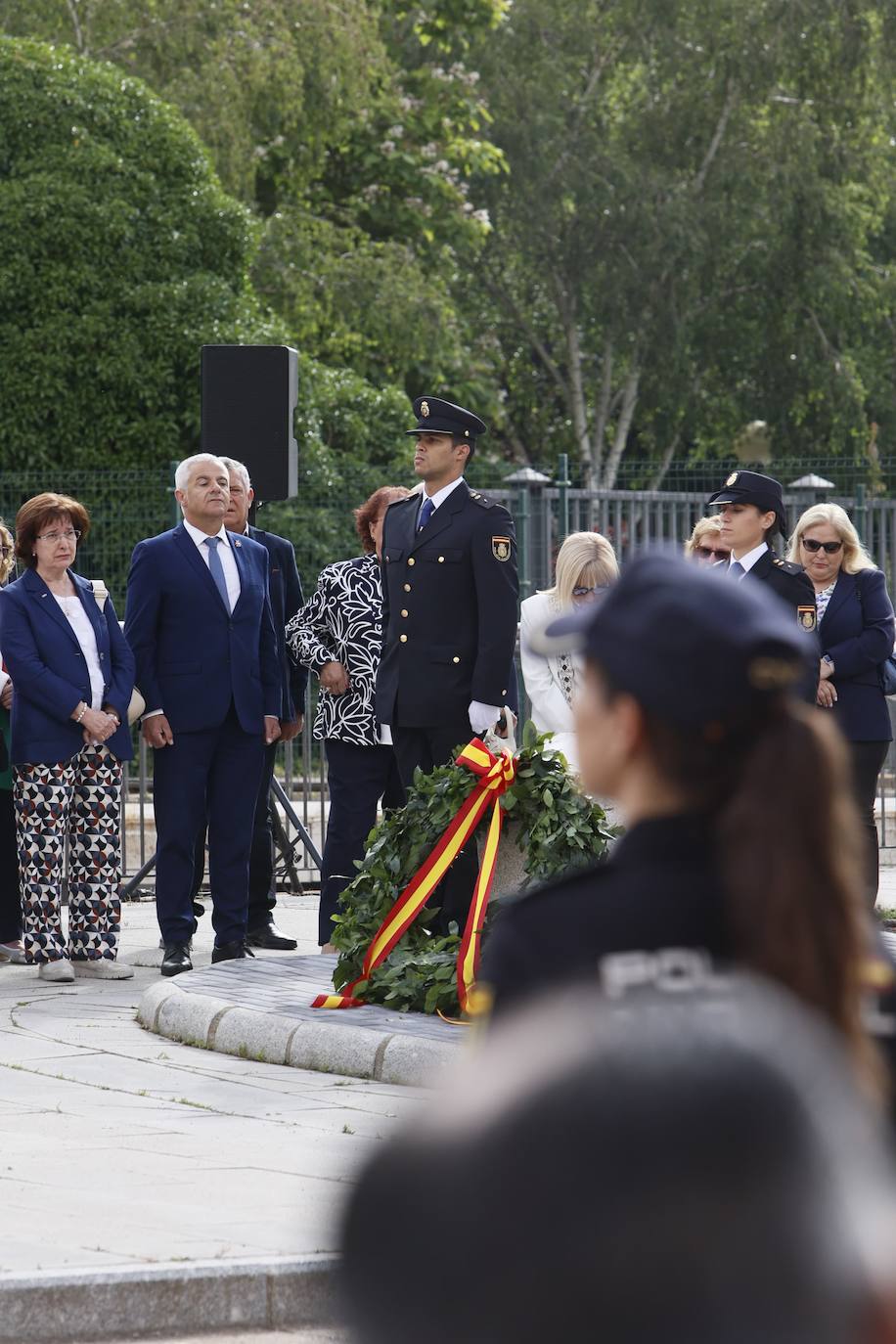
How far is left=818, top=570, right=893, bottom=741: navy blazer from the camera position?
9477 millimetres

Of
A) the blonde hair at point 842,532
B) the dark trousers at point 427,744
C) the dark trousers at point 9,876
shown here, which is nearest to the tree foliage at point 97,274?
the dark trousers at point 9,876

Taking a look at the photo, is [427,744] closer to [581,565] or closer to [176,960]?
[581,565]

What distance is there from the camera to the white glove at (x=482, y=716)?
28.6 ft

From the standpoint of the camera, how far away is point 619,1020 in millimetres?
1224

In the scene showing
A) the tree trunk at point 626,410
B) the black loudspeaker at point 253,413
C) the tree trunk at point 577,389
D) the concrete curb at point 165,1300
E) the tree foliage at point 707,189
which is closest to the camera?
the concrete curb at point 165,1300

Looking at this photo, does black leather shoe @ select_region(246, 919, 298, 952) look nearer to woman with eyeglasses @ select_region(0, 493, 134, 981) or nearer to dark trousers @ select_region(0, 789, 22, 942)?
woman with eyeglasses @ select_region(0, 493, 134, 981)

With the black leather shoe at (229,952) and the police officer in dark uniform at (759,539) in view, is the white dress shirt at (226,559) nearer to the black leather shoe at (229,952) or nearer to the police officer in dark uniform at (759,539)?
the black leather shoe at (229,952)

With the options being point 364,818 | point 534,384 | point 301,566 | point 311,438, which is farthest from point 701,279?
point 364,818

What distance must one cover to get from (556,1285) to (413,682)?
7.73m

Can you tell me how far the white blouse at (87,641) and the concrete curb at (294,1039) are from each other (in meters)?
1.60

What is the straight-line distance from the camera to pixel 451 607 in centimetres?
890

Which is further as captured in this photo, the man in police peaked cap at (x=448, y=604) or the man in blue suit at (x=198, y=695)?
the man in blue suit at (x=198, y=695)

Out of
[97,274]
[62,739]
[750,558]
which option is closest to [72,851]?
[62,739]

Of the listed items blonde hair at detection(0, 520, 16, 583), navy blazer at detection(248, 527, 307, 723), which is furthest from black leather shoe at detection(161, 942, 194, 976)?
blonde hair at detection(0, 520, 16, 583)
